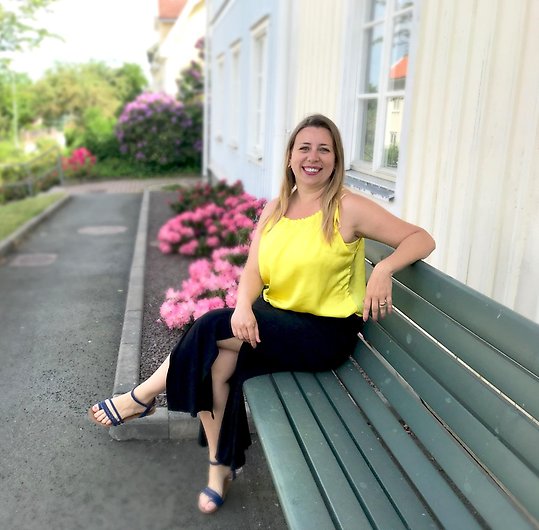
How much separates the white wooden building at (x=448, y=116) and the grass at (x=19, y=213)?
616 cm

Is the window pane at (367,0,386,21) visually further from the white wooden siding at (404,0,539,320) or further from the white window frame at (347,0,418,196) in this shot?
the white wooden siding at (404,0,539,320)

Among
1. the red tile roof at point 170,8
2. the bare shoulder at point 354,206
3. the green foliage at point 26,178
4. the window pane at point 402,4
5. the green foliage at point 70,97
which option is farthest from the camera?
the green foliage at point 70,97

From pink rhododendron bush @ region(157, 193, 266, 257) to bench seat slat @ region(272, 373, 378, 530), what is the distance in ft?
12.7

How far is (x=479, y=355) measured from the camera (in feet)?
6.06

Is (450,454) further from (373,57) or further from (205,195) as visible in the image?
(205,195)

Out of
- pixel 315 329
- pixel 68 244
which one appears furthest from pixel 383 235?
pixel 68 244

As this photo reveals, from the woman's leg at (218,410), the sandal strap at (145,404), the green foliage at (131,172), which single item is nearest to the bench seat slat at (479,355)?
the woman's leg at (218,410)

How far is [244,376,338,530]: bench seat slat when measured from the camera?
1.79 metres

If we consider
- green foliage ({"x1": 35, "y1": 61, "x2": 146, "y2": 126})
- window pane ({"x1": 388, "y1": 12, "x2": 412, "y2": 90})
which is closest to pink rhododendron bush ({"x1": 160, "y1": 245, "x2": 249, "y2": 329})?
window pane ({"x1": 388, "y1": 12, "x2": 412, "y2": 90})

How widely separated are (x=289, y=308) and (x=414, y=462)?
0.87m

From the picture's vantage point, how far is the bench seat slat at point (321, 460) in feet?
5.90

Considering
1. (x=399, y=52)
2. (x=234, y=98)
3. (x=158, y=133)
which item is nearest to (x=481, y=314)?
(x=399, y=52)

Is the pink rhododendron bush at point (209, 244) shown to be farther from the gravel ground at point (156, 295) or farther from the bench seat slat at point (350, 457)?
the bench seat slat at point (350, 457)

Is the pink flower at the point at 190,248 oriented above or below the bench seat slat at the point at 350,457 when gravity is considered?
below
